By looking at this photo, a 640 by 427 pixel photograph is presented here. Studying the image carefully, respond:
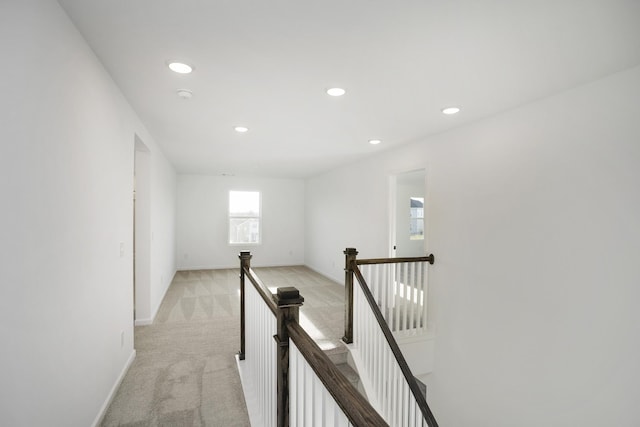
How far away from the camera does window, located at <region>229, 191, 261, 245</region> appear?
8188 mm

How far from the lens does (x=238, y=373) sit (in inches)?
114

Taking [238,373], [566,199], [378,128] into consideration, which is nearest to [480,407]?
A: [566,199]

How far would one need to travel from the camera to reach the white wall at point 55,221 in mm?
1175

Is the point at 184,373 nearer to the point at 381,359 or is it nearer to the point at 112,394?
the point at 112,394

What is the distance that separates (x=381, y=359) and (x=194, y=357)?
6.17 feet

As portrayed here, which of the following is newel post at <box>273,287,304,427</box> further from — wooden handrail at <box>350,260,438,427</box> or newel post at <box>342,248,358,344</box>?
newel post at <box>342,248,358,344</box>

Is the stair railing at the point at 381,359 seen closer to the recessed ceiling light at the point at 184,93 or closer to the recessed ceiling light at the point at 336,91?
the recessed ceiling light at the point at 336,91

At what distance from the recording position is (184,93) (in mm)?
2566

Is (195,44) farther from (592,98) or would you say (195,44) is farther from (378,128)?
(592,98)

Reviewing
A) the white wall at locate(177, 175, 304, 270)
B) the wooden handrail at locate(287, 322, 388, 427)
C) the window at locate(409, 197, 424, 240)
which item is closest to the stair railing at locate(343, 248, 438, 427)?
the wooden handrail at locate(287, 322, 388, 427)

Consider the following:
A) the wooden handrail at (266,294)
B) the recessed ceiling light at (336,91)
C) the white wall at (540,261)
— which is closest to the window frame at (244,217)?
the white wall at (540,261)

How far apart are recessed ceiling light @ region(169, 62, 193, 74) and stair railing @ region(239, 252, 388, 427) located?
1551mm

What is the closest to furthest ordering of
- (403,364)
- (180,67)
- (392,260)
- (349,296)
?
(180,67)
(403,364)
(349,296)
(392,260)

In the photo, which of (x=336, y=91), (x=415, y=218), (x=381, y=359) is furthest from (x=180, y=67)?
(x=415, y=218)
